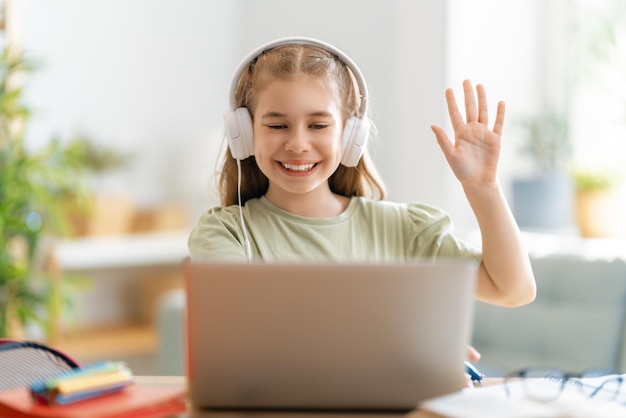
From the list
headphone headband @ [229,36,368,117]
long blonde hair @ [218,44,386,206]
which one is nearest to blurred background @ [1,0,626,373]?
Answer: long blonde hair @ [218,44,386,206]

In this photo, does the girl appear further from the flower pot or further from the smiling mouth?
the flower pot

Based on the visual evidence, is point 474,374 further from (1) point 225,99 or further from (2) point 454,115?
(1) point 225,99

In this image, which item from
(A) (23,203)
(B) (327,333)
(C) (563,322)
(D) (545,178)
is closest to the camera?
(B) (327,333)

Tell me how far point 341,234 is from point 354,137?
174mm

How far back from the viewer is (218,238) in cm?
144

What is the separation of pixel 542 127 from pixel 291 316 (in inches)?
117

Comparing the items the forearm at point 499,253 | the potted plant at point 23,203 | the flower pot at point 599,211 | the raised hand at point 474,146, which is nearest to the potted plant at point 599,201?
the flower pot at point 599,211

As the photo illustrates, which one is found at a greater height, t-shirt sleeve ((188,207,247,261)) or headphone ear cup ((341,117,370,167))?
headphone ear cup ((341,117,370,167))

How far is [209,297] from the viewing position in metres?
1.00

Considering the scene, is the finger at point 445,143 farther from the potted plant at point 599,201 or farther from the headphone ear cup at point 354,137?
the potted plant at point 599,201

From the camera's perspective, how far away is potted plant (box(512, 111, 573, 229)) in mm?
3631

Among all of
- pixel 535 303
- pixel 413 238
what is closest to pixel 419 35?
pixel 535 303

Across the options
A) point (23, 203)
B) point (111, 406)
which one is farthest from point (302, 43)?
point (23, 203)

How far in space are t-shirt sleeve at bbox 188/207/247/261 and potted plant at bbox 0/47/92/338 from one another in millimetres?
1720
